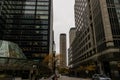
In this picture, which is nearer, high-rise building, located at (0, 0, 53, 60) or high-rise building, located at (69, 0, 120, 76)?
high-rise building, located at (69, 0, 120, 76)

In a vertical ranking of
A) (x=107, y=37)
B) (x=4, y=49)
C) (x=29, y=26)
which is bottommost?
(x=4, y=49)

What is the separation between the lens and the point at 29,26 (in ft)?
358

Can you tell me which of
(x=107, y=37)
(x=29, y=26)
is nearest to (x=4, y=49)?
(x=107, y=37)

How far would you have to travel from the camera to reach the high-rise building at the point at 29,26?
4080 inches

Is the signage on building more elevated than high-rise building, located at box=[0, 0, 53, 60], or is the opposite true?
high-rise building, located at box=[0, 0, 53, 60]

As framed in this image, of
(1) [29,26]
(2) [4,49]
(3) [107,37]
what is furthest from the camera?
(1) [29,26]

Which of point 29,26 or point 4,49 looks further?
point 29,26

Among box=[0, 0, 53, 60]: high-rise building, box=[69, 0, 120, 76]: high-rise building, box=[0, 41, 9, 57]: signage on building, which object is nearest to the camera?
box=[0, 41, 9, 57]: signage on building

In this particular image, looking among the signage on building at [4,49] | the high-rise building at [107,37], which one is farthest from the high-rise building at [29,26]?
the signage on building at [4,49]

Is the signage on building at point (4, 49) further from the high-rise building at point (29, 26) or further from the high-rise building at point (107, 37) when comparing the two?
the high-rise building at point (29, 26)

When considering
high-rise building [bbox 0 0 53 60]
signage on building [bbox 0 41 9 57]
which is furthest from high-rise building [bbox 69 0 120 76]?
high-rise building [bbox 0 0 53 60]

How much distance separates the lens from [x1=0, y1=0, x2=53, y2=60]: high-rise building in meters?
104

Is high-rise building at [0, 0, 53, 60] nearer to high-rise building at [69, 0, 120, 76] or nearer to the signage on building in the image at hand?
high-rise building at [69, 0, 120, 76]

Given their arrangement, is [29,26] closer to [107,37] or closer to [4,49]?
[4,49]
